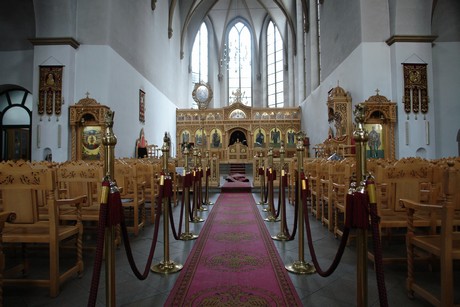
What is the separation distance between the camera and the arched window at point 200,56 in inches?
1033

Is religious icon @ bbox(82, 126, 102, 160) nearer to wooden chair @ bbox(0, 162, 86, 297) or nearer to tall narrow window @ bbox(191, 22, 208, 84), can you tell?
wooden chair @ bbox(0, 162, 86, 297)

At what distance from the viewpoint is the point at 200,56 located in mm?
26781

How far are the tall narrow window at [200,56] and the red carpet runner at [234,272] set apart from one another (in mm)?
23051

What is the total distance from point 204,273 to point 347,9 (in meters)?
10.7

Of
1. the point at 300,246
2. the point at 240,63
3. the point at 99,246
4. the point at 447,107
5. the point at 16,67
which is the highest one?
the point at 240,63

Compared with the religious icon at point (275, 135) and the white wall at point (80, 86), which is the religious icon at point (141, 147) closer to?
the white wall at point (80, 86)

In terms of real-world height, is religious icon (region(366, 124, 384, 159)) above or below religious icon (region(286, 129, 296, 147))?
below

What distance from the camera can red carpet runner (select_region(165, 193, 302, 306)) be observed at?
2.54 m

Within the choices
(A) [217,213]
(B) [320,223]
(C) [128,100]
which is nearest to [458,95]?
(B) [320,223]

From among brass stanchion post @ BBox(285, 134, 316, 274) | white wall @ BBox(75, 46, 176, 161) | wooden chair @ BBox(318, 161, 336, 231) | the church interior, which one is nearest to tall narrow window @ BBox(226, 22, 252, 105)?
the church interior

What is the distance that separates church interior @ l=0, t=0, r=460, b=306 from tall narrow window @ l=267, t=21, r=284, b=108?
0.98 feet

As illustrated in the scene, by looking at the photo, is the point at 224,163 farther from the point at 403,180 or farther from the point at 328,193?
the point at 403,180

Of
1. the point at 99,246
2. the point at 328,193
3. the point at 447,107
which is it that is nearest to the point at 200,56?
the point at 447,107

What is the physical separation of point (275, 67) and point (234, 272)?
24.8m
